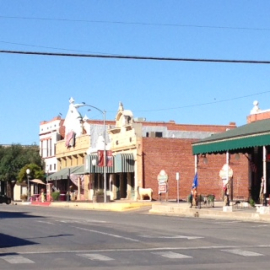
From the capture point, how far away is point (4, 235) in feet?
79.8

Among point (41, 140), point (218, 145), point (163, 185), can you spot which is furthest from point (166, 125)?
point (218, 145)

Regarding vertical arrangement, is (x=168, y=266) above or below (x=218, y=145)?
below

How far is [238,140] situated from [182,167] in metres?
24.0

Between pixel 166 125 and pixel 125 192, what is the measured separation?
14.5m

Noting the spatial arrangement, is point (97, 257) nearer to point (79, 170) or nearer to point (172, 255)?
point (172, 255)

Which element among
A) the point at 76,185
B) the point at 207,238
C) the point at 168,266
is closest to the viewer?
the point at 168,266

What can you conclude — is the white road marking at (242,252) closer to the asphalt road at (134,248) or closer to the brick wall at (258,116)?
the asphalt road at (134,248)

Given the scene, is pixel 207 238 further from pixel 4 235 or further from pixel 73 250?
pixel 4 235

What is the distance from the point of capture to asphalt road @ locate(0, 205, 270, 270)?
15.5m

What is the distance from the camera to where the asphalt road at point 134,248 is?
1551 centimetres

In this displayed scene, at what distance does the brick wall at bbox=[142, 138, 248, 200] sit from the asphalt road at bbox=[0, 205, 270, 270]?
112ft

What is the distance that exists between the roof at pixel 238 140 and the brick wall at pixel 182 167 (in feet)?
59.0

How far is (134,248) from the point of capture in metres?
19.2

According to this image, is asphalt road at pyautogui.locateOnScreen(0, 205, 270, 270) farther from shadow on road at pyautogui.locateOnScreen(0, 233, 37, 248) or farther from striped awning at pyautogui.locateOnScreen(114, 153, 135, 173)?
striped awning at pyautogui.locateOnScreen(114, 153, 135, 173)
